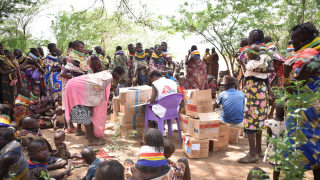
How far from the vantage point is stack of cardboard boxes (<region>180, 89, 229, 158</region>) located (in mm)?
3764

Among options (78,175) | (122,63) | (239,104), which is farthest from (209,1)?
(78,175)

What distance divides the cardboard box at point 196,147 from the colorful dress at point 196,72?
359 centimetres

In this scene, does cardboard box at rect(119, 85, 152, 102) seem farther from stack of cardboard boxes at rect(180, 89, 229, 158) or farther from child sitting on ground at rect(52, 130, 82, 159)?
child sitting on ground at rect(52, 130, 82, 159)

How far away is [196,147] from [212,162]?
1.10 feet

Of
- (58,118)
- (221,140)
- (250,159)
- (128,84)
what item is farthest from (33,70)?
(250,159)


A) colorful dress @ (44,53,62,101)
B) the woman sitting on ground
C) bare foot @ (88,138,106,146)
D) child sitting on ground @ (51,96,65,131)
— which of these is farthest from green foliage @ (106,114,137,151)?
colorful dress @ (44,53,62,101)

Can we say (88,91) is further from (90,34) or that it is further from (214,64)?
(90,34)

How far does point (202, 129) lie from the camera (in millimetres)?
3764

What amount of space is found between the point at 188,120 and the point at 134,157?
112 cm

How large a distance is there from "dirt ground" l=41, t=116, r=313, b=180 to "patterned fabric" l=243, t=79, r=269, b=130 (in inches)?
24.9

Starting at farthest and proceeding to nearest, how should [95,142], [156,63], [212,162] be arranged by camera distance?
[156,63] → [95,142] → [212,162]

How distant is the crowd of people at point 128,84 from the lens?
2076 mm

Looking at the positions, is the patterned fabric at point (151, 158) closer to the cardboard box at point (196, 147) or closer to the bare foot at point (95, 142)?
the cardboard box at point (196, 147)

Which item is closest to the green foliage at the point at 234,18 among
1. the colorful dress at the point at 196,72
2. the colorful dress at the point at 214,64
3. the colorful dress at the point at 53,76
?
the colorful dress at the point at 214,64
